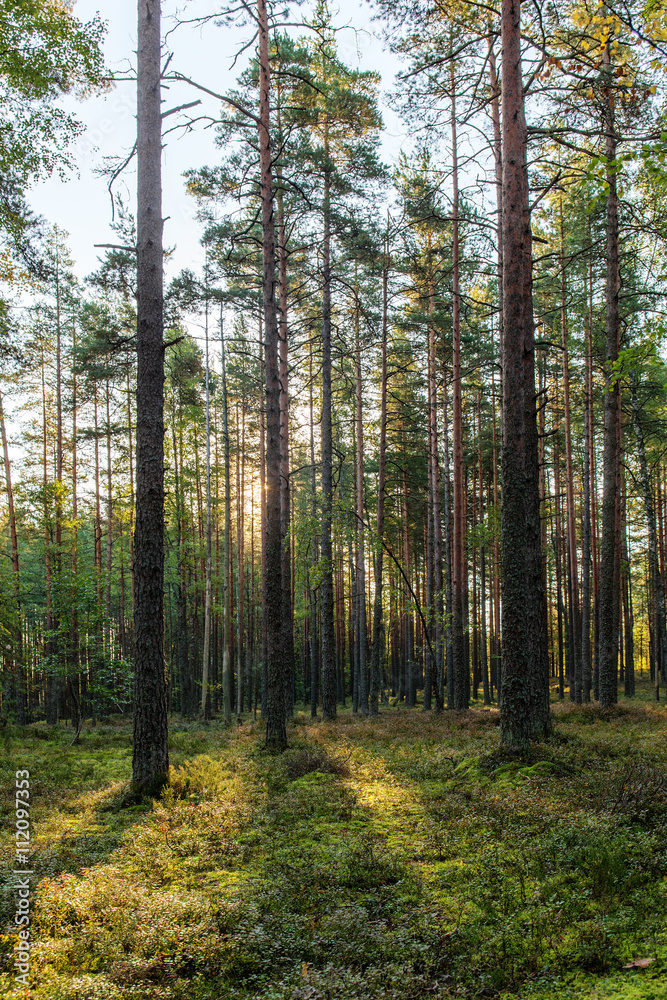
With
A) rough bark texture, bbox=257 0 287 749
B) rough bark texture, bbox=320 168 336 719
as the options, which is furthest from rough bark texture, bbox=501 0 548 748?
rough bark texture, bbox=320 168 336 719

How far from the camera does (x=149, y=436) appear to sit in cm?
741

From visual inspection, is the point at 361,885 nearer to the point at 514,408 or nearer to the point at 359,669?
the point at 514,408

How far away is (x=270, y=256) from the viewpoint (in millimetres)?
10812

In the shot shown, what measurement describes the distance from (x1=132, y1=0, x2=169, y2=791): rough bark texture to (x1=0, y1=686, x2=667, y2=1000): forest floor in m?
0.71

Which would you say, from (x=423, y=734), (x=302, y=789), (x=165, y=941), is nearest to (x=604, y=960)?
(x=165, y=941)

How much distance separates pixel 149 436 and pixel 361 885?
5698 millimetres

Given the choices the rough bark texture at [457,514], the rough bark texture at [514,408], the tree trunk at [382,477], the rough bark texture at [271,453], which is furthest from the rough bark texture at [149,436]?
the tree trunk at [382,477]

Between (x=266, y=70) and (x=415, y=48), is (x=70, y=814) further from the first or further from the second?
(x=266, y=70)

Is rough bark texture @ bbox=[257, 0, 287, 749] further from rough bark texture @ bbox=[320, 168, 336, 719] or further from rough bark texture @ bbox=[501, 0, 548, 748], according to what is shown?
rough bark texture @ bbox=[320, 168, 336, 719]

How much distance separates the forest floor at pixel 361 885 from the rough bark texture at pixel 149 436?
28.1 inches

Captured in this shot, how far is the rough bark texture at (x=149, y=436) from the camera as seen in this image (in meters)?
6.99

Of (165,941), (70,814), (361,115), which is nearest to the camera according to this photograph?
(165,941)

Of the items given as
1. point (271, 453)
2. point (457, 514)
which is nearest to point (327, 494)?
point (457, 514)

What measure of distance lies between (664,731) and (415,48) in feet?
40.5
